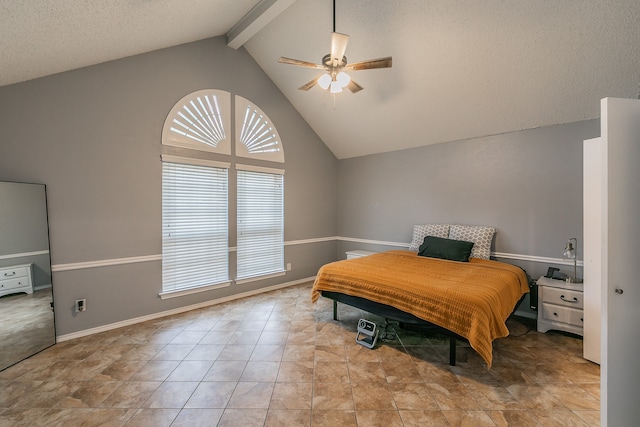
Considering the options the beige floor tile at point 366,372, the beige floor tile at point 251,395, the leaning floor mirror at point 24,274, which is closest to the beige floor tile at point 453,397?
the beige floor tile at point 366,372

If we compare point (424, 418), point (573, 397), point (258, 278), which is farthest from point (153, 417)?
point (573, 397)

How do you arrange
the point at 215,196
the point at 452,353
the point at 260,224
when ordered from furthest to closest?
the point at 260,224 < the point at 215,196 < the point at 452,353

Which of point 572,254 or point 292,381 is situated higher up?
point 572,254

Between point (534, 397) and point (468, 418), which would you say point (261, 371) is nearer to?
point (468, 418)

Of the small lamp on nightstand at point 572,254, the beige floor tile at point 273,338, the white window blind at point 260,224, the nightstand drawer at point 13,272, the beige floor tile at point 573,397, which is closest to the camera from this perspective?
the beige floor tile at point 573,397

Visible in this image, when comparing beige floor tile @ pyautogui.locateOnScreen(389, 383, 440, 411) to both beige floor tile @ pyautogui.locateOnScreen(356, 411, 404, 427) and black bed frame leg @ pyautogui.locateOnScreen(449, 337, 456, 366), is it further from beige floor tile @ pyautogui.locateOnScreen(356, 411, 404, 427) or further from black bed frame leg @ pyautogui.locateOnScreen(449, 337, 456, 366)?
black bed frame leg @ pyautogui.locateOnScreen(449, 337, 456, 366)

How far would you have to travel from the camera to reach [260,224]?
13.5 feet

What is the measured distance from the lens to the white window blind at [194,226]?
10.5ft

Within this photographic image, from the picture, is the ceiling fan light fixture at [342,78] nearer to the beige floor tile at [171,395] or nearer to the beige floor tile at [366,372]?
the beige floor tile at [366,372]

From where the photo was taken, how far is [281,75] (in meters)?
4.01

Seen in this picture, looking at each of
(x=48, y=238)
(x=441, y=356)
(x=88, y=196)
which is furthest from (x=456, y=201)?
(x=48, y=238)

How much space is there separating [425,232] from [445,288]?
190 centimetres

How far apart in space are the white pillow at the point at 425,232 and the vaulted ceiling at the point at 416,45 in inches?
52.5

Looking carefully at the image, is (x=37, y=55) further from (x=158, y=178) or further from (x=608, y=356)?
(x=608, y=356)
